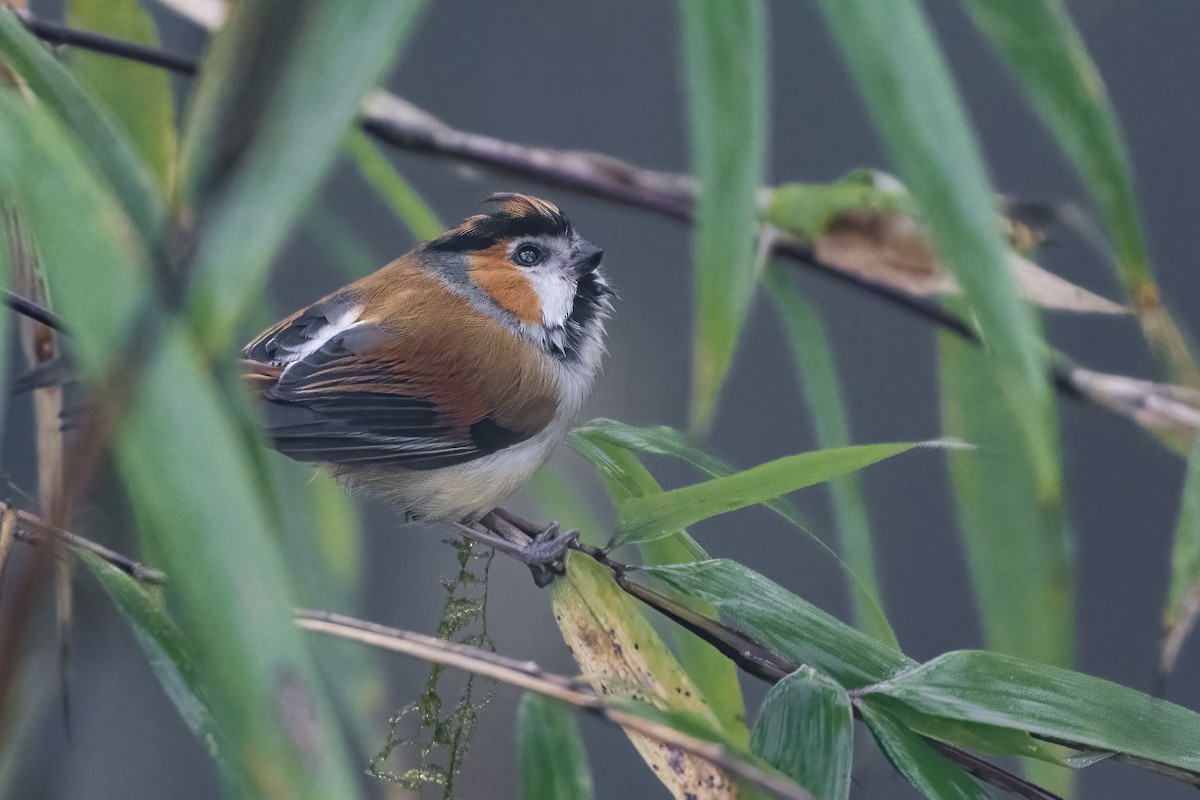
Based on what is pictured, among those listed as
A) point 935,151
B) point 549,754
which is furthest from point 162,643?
point 935,151

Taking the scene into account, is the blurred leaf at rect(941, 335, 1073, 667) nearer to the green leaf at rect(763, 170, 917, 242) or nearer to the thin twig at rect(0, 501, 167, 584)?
the green leaf at rect(763, 170, 917, 242)

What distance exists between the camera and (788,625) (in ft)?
1.87

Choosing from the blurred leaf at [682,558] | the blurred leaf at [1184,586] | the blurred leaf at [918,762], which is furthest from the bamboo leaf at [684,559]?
the blurred leaf at [1184,586]

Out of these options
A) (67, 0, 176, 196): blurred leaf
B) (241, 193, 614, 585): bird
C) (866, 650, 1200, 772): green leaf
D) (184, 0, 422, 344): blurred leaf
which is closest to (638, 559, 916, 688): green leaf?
(866, 650, 1200, 772): green leaf

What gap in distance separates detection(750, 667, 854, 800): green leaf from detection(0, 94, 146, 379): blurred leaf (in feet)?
1.05

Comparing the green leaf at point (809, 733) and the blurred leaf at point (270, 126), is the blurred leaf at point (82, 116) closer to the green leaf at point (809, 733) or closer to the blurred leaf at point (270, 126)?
the blurred leaf at point (270, 126)

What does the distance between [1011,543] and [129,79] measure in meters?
0.65

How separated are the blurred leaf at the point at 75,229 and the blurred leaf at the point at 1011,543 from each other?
0.53 metres

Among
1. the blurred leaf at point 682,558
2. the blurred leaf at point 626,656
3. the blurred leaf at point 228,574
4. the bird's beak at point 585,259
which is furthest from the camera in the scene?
the bird's beak at point 585,259

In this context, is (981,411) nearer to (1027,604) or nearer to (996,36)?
(1027,604)

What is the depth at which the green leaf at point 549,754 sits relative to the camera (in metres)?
0.47

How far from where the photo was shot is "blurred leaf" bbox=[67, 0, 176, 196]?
70 cm

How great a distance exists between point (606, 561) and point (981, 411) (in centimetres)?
29

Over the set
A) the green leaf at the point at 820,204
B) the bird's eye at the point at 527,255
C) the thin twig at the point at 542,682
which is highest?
the green leaf at the point at 820,204
